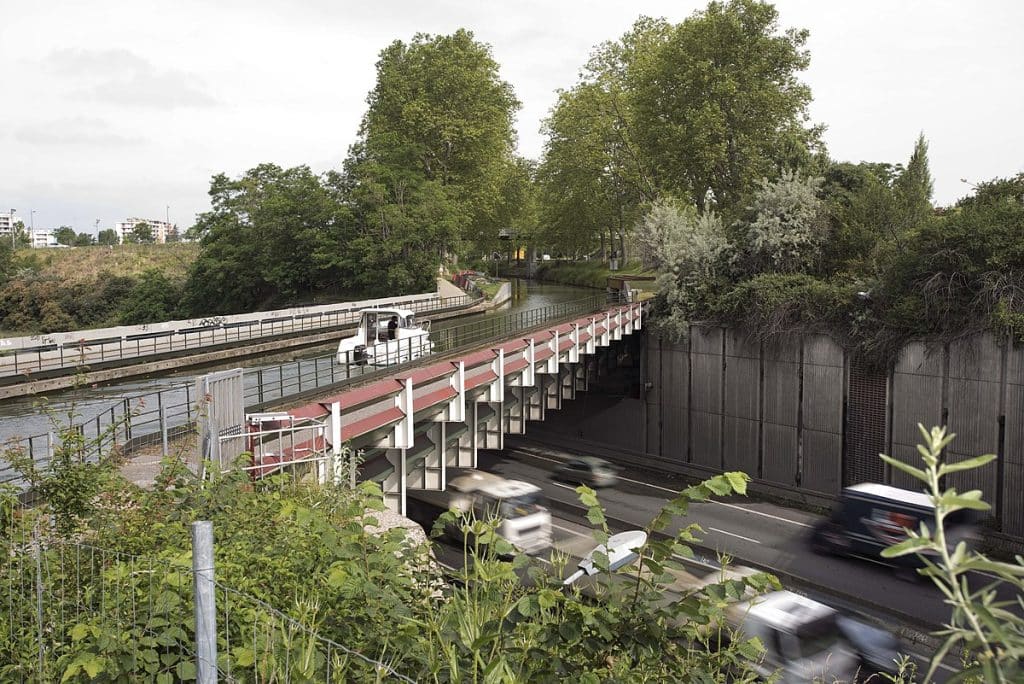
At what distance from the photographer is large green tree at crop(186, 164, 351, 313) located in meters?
53.0

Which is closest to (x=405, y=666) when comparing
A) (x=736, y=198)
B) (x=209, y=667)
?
(x=209, y=667)

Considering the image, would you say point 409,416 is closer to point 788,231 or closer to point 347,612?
point 347,612

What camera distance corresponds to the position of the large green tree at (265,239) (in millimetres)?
53031

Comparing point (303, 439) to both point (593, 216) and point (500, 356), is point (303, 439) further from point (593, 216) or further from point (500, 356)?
point (593, 216)

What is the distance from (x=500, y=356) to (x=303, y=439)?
29.8 feet

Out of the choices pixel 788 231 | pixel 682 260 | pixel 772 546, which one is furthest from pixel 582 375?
pixel 772 546

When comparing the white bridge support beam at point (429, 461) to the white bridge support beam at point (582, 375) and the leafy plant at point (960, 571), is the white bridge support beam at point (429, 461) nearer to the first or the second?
the white bridge support beam at point (582, 375)

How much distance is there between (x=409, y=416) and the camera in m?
15.1

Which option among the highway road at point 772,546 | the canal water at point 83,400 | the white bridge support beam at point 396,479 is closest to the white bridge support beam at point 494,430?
the highway road at point 772,546

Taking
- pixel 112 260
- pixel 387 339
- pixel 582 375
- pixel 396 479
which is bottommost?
pixel 582 375

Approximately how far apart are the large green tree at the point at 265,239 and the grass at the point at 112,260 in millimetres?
11470

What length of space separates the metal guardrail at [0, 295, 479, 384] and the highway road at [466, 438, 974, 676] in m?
11.4

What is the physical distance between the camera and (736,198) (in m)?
42.9

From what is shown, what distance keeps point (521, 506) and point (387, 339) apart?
7.47 m
